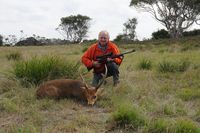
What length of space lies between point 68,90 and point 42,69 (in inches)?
45.7

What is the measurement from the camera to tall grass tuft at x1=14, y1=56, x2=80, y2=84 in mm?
7586

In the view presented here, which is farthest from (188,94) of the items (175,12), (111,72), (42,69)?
(175,12)

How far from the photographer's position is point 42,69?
25.1ft

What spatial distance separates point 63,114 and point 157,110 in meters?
1.40

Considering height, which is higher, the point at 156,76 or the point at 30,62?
the point at 30,62

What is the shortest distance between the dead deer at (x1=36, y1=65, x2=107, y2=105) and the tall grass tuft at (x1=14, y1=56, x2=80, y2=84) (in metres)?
0.96

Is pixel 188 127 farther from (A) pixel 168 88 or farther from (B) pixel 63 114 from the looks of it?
(A) pixel 168 88

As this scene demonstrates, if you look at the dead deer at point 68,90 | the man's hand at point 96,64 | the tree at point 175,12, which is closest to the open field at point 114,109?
the dead deer at point 68,90

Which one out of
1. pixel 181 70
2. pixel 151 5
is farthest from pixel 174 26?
pixel 181 70

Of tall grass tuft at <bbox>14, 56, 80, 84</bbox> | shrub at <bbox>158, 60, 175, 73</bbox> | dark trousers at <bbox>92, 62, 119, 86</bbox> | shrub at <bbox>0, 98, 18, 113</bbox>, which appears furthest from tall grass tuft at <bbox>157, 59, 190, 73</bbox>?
shrub at <bbox>0, 98, 18, 113</bbox>

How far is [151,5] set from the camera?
140 feet

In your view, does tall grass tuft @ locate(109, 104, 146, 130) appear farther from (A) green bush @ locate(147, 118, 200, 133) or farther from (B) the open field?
(A) green bush @ locate(147, 118, 200, 133)

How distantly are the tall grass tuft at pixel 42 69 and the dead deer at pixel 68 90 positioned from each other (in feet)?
3.16

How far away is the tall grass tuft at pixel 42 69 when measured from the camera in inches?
299
